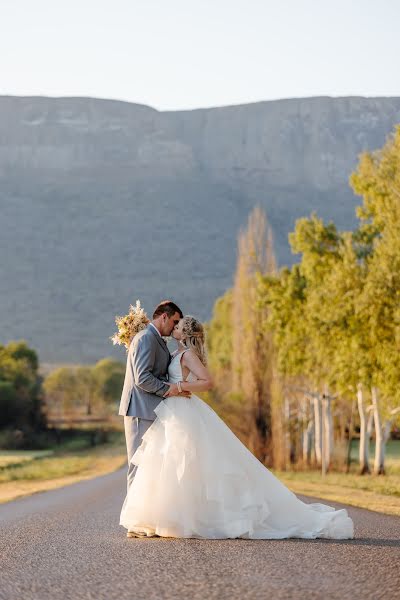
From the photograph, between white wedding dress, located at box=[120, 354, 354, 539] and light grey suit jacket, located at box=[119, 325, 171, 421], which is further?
light grey suit jacket, located at box=[119, 325, 171, 421]

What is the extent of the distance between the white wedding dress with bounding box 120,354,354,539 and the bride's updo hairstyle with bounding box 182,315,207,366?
0.26 meters

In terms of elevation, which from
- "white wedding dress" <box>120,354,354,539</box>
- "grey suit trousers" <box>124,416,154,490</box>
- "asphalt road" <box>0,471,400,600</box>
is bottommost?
"asphalt road" <box>0,471,400,600</box>

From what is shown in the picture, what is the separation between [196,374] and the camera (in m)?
11.8

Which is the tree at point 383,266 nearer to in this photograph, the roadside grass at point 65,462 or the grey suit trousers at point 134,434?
the grey suit trousers at point 134,434

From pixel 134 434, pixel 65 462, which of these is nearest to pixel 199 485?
pixel 134 434

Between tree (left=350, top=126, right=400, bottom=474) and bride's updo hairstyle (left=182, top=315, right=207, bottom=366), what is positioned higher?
tree (left=350, top=126, right=400, bottom=474)

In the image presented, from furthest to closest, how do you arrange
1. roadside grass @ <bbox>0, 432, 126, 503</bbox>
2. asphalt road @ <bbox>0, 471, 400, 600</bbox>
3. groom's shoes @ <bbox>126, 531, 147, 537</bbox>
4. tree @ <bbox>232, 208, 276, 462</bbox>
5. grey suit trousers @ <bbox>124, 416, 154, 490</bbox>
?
1. tree @ <bbox>232, 208, 276, 462</bbox>
2. roadside grass @ <bbox>0, 432, 126, 503</bbox>
3. grey suit trousers @ <bbox>124, 416, 154, 490</bbox>
4. groom's shoes @ <bbox>126, 531, 147, 537</bbox>
5. asphalt road @ <bbox>0, 471, 400, 600</bbox>

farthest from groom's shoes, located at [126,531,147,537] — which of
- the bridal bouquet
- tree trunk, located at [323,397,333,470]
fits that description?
tree trunk, located at [323,397,333,470]

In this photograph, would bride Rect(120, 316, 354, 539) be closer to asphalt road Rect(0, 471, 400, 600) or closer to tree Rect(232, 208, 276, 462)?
asphalt road Rect(0, 471, 400, 600)

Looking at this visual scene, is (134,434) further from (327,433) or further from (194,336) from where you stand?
(327,433)

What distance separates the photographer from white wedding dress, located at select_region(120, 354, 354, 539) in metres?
11.0

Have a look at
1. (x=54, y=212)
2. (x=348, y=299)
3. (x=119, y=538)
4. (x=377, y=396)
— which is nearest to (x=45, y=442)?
(x=377, y=396)

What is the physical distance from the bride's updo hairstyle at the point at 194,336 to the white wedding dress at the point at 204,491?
0.85 feet

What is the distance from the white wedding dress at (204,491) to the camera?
11.0 metres
